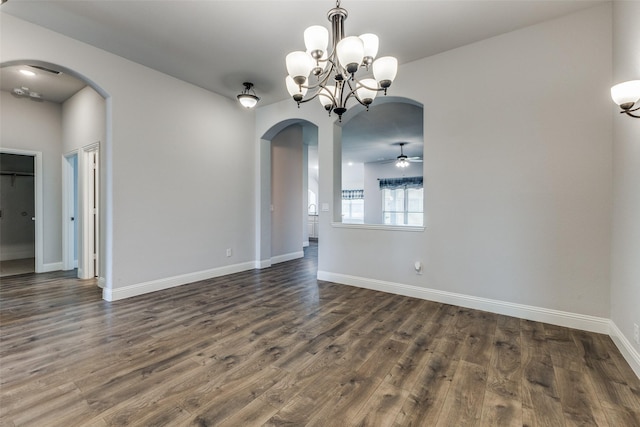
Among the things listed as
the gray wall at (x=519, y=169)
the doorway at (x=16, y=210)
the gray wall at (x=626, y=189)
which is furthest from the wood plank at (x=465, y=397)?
the doorway at (x=16, y=210)

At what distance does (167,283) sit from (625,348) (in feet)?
16.1

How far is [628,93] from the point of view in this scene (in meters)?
1.75

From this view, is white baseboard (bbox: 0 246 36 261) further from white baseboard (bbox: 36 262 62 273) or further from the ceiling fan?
the ceiling fan

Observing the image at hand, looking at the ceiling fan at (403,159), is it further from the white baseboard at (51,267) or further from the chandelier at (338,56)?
the white baseboard at (51,267)

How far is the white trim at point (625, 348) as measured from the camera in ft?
6.34

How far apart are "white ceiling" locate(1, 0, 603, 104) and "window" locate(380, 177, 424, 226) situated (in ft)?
22.5

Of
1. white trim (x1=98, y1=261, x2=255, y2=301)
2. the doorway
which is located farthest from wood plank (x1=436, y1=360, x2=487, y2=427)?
the doorway

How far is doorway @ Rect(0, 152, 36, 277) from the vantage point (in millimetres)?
5926

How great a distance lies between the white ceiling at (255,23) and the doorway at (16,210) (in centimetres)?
464

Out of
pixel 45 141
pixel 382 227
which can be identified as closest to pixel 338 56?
pixel 382 227

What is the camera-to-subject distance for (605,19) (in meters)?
2.54

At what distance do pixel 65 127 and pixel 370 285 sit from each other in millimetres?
5959

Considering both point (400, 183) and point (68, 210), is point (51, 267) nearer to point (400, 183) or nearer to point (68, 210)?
point (68, 210)

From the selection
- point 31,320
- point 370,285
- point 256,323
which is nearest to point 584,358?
point 370,285
